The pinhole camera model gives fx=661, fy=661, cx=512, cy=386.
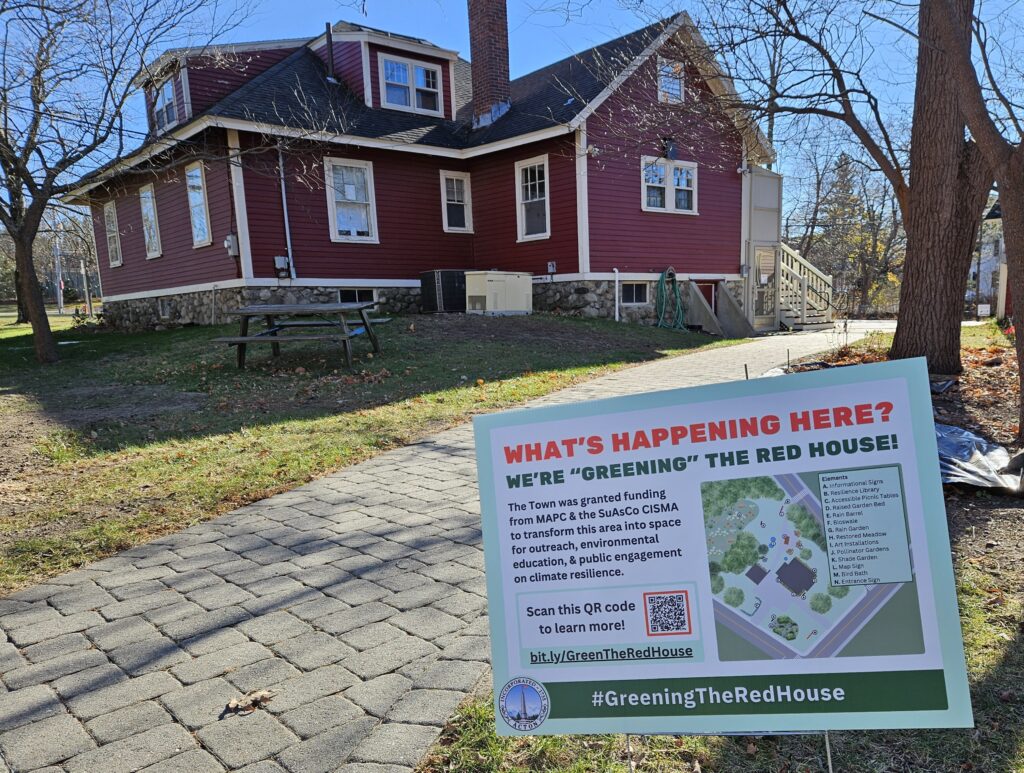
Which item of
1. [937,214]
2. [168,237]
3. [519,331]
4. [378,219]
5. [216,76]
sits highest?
[216,76]

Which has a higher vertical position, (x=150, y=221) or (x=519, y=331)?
(x=150, y=221)

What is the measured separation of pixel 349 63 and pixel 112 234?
33.9 ft

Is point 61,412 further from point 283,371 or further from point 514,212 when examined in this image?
point 514,212

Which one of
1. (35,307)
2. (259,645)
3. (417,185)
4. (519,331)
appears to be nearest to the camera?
(259,645)

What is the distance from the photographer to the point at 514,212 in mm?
17312

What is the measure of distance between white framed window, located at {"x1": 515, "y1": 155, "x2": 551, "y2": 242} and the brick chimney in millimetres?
2170

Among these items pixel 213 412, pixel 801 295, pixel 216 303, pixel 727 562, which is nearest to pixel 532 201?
pixel 216 303

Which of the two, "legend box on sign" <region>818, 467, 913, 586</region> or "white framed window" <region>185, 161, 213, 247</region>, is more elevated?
"white framed window" <region>185, 161, 213, 247</region>

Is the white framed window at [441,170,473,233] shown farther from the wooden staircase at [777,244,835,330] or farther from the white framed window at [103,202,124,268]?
the white framed window at [103,202,124,268]

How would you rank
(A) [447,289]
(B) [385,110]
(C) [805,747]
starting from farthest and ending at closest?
(B) [385,110] < (A) [447,289] < (C) [805,747]

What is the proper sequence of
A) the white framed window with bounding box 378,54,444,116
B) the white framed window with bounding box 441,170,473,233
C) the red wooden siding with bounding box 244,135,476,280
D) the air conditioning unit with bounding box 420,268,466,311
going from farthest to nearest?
the white framed window with bounding box 441,170,473,233 → the white framed window with bounding box 378,54,444,116 → the air conditioning unit with bounding box 420,268,466,311 → the red wooden siding with bounding box 244,135,476,280

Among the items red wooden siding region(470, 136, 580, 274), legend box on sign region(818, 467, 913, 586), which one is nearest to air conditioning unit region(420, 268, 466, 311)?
red wooden siding region(470, 136, 580, 274)

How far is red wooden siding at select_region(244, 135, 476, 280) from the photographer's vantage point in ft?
49.3

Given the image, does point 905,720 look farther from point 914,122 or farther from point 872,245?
point 872,245
